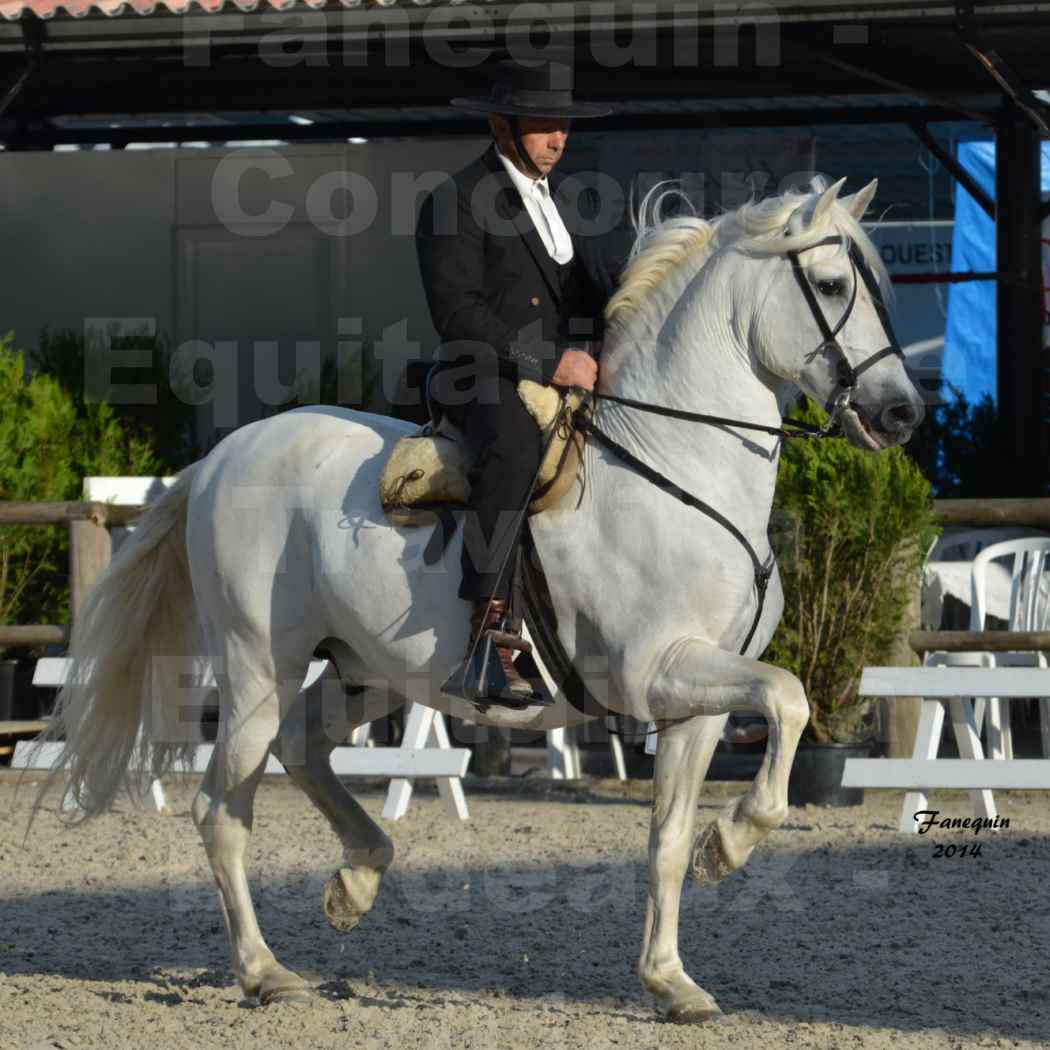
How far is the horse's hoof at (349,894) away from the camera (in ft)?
17.4

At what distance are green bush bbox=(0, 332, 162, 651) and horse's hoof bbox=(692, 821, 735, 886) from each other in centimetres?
614

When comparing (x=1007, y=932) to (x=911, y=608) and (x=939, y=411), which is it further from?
(x=939, y=411)

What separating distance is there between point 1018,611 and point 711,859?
4.70 meters

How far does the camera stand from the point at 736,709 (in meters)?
4.54

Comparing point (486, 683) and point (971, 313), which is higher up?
point (971, 313)

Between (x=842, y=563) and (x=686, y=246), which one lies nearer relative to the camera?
(x=686, y=246)

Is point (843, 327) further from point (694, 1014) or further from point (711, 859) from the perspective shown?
point (694, 1014)

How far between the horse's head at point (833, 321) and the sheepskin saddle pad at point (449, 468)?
1.87 ft

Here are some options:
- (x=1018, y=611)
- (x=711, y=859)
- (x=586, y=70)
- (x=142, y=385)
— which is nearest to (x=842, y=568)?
(x=1018, y=611)

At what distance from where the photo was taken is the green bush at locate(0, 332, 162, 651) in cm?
993

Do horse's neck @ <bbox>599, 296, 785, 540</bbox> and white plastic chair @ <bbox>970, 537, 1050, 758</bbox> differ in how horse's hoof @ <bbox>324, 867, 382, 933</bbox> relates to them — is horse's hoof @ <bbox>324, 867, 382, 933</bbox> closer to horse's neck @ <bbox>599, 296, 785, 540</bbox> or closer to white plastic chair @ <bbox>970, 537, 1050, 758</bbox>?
horse's neck @ <bbox>599, 296, 785, 540</bbox>

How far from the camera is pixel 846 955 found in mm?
5590
